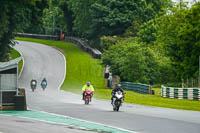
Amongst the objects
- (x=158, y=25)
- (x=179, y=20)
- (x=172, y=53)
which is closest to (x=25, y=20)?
(x=172, y=53)

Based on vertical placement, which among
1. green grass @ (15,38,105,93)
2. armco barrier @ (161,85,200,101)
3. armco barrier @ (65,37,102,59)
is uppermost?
armco barrier @ (65,37,102,59)

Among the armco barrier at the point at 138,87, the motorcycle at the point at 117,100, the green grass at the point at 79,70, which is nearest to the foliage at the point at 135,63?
the armco barrier at the point at 138,87

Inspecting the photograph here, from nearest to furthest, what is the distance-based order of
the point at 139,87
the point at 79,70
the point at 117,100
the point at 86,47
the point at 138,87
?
1. the point at 117,100
2. the point at 139,87
3. the point at 138,87
4. the point at 79,70
5. the point at 86,47

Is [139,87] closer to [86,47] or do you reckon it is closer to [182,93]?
[182,93]

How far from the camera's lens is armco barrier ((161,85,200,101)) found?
4279 cm

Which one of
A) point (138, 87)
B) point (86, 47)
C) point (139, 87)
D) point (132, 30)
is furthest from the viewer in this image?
point (86, 47)

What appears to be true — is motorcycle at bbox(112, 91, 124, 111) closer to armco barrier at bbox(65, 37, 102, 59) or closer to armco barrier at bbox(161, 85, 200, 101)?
armco barrier at bbox(161, 85, 200, 101)

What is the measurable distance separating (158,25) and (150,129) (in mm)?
79962

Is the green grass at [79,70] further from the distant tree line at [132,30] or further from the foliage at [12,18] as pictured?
the foliage at [12,18]

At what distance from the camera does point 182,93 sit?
44.8 meters

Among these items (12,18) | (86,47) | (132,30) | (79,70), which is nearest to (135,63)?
(12,18)

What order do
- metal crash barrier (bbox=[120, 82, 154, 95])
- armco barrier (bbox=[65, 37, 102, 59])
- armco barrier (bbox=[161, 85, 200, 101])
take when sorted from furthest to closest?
1. armco barrier (bbox=[65, 37, 102, 59])
2. metal crash barrier (bbox=[120, 82, 154, 95])
3. armco barrier (bbox=[161, 85, 200, 101])

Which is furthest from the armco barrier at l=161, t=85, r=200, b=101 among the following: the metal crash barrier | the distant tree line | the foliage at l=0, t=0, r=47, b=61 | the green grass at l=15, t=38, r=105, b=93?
the foliage at l=0, t=0, r=47, b=61

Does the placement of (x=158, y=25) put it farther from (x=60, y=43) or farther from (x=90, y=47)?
(x=60, y=43)
